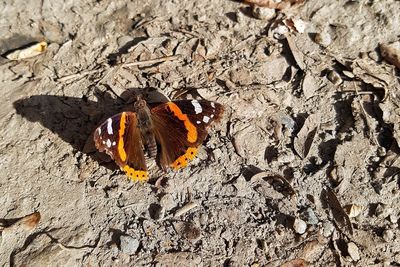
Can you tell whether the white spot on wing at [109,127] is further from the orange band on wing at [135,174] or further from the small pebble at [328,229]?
the small pebble at [328,229]

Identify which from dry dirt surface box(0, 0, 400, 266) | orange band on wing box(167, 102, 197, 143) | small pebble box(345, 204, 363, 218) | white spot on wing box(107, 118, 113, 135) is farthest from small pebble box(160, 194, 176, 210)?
small pebble box(345, 204, 363, 218)

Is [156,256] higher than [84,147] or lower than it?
lower

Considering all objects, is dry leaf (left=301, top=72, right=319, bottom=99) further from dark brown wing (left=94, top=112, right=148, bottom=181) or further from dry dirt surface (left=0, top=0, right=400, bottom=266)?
dark brown wing (left=94, top=112, right=148, bottom=181)

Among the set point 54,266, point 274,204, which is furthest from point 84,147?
point 274,204

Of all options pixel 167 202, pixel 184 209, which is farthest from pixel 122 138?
pixel 184 209

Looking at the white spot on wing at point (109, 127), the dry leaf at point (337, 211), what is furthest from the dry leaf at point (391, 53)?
the white spot on wing at point (109, 127)

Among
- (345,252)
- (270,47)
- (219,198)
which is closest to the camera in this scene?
(345,252)

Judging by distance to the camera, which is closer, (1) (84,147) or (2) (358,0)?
(1) (84,147)

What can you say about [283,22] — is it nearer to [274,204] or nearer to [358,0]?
[358,0]
